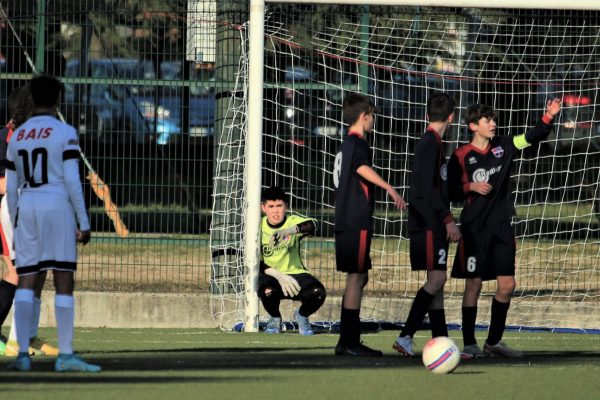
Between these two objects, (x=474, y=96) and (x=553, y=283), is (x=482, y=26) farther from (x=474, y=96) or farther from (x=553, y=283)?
(x=553, y=283)

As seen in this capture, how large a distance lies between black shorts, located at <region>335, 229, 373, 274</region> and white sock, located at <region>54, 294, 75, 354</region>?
2153 mm

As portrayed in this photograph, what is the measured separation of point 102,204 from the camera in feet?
48.1

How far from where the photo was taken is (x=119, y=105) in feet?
47.6

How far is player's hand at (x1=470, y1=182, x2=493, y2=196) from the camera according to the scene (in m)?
10.6

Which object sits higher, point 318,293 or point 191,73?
point 191,73

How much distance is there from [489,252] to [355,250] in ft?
3.50

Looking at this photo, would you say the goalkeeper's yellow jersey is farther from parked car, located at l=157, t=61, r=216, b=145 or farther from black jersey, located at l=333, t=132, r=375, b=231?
black jersey, located at l=333, t=132, r=375, b=231

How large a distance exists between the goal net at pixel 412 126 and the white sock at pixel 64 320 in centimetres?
470

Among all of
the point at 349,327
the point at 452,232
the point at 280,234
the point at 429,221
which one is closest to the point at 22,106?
the point at 349,327

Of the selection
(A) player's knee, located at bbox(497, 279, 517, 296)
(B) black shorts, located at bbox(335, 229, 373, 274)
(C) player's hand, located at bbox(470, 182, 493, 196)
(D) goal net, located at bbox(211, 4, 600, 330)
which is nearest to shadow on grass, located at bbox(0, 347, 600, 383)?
(A) player's knee, located at bbox(497, 279, 517, 296)

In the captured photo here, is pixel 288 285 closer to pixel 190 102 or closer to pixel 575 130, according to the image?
pixel 190 102

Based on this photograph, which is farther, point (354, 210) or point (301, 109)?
point (301, 109)

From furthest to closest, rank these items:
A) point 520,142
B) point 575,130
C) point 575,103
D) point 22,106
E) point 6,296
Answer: point 575,130, point 575,103, point 520,142, point 6,296, point 22,106

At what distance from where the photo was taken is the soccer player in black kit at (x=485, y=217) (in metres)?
10.7
